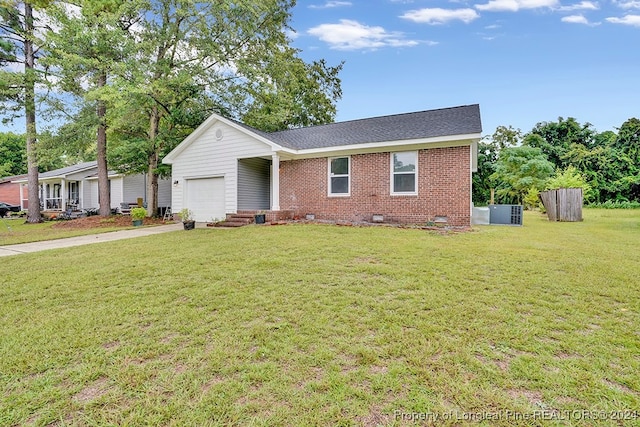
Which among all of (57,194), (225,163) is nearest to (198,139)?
(225,163)

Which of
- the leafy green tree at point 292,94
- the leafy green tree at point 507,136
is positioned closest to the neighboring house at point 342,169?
the leafy green tree at point 292,94

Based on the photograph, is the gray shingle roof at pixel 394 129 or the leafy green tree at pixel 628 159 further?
the leafy green tree at pixel 628 159

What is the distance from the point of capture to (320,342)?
105 inches

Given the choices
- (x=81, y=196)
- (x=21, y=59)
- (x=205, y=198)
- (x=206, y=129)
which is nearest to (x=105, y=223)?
(x=205, y=198)

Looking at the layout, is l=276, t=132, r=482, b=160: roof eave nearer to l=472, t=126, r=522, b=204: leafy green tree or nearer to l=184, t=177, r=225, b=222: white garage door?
l=184, t=177, r=225, b=222: white garage door

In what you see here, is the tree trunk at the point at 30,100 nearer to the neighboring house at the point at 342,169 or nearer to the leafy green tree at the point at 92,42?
the leafy green tree at the point at 92,42

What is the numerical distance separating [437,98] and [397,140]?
46.4ft

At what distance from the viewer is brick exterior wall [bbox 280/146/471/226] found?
1048 centimetres

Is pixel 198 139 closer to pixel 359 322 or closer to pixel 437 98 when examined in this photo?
pixel 359 322

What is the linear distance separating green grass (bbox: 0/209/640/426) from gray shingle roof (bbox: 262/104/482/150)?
21.2ft

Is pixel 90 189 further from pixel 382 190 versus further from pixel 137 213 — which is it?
pixel 382 190

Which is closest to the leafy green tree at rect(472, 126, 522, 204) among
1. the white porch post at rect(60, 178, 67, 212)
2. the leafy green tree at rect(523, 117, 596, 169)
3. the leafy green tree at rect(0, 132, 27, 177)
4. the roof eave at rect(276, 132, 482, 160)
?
the leafy green tree at rect(523, 117, 596, 169)

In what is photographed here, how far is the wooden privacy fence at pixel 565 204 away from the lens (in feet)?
42.2

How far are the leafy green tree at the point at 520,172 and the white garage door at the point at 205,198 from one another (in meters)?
22.1
